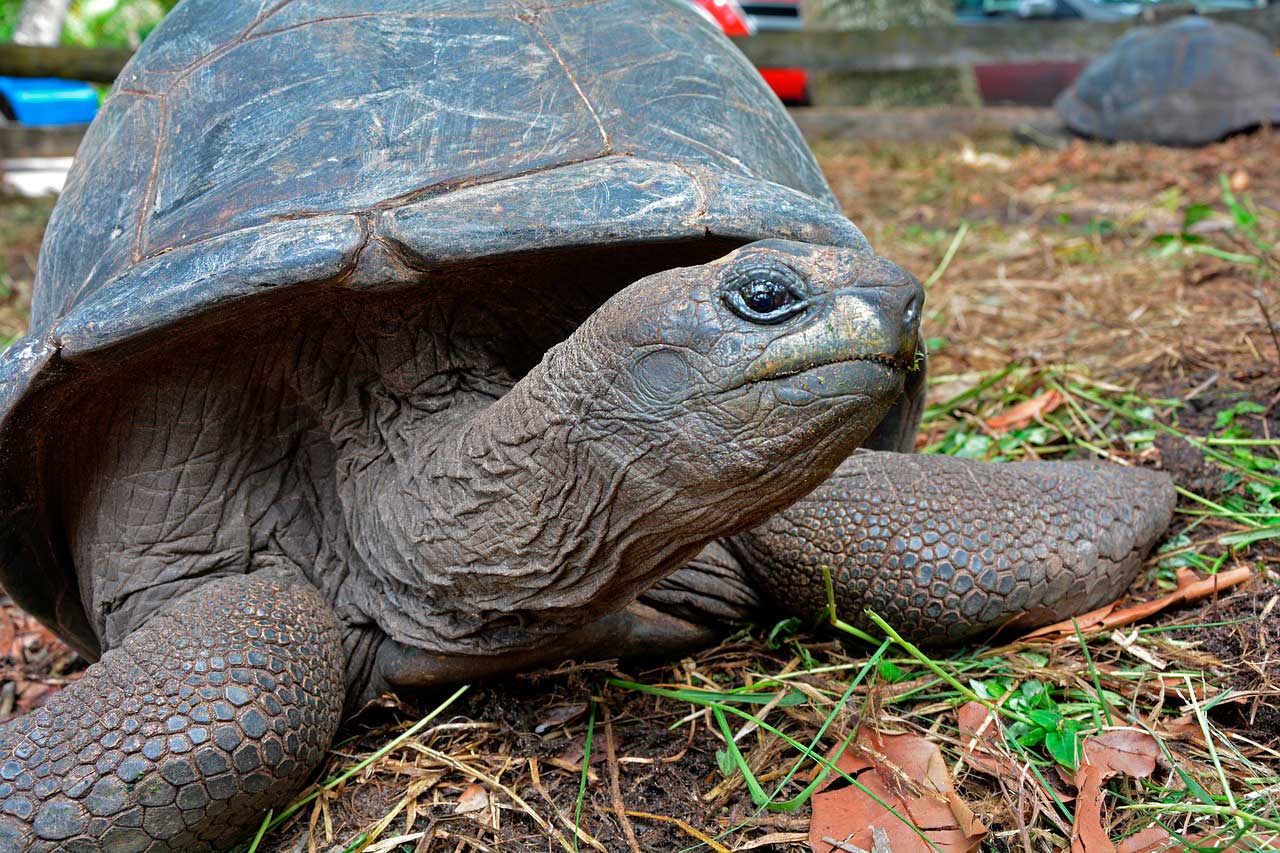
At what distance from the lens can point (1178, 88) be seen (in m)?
7.98

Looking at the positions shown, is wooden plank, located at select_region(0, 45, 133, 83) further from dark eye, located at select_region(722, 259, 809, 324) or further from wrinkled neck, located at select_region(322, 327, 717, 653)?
dark eye, located at select_region(722, 259, 809, 324)

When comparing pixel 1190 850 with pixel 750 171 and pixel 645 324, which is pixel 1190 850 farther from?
pixel 750 171

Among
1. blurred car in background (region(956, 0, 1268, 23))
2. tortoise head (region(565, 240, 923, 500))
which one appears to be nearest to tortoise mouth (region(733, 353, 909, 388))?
tortoise head (region(565, 240, 923, 500))

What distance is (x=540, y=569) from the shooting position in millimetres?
1819

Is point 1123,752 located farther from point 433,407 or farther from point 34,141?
point 34,141

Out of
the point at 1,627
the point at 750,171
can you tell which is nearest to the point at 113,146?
the point at 750,171

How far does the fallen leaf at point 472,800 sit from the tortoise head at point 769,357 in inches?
30.4

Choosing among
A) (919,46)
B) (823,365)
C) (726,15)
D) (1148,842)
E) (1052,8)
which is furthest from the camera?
(1052,8)

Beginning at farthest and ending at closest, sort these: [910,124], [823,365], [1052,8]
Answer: [1052,8], [910,124], [823,365]

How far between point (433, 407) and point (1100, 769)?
1328mm

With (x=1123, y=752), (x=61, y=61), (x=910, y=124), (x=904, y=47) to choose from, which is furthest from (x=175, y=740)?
(x=904, y=47)

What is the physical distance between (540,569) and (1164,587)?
4.57 feet

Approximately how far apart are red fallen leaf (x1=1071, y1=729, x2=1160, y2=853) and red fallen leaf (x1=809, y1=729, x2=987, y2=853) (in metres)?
0.15

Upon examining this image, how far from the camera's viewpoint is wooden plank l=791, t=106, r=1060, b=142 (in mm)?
8609
